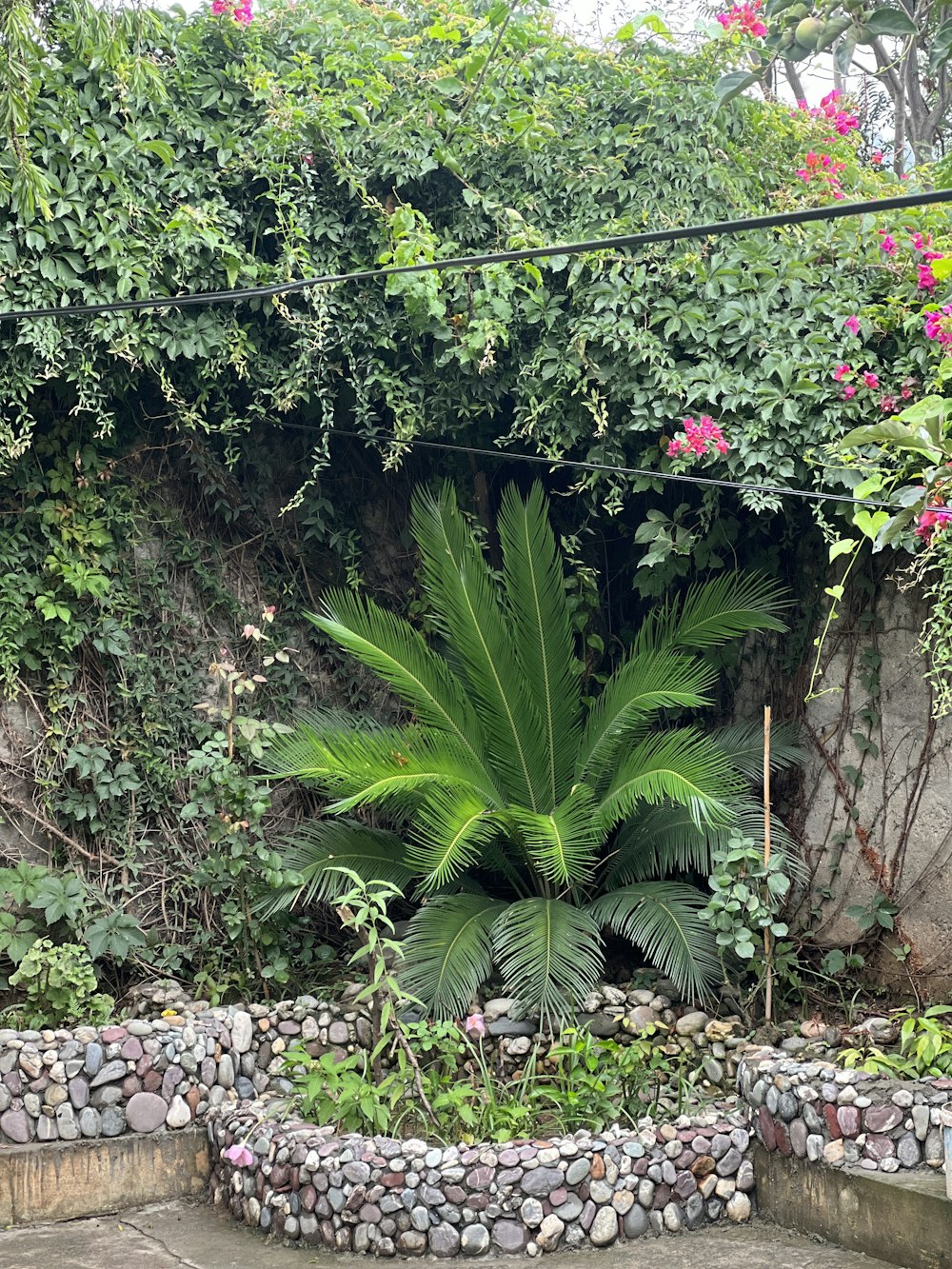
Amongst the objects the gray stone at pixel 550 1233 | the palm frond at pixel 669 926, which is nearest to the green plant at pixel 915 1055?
the palm frond at pixel 669 926

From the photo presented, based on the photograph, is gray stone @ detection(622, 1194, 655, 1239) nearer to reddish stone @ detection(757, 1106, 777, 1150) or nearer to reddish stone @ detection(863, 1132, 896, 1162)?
reddish stone @ detection(757, 1106, 777, 1150)

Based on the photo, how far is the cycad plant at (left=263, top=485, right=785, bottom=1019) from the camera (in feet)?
13.9

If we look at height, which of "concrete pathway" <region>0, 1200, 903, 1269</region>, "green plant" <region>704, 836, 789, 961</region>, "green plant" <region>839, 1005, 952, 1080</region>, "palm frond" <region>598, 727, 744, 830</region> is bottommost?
"concrete pathway" <region>0, 1200, 903, 1269</region>

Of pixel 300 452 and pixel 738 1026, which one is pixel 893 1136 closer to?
pixel 738 1026

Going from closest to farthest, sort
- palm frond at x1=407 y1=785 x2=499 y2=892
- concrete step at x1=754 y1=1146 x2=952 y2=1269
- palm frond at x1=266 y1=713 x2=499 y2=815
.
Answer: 1. concrete step at x1=754 y1=1146 x2=952 y2=1269
2. palm frond at x1=407 y1=785 x2=499 y2=892
3. palm frond at x1=266 y1=713 x2=499 y2=815

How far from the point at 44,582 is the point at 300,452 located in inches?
54.7

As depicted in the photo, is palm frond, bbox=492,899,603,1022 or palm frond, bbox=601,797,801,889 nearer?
palm frond, bbox=492,899,603,1022

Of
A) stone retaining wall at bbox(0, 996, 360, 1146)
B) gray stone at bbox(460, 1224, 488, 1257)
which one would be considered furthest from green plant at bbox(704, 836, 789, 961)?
stone retaining wall at bbox(0, 996, 360, 1146)

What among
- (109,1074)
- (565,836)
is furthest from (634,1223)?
(109,1074)

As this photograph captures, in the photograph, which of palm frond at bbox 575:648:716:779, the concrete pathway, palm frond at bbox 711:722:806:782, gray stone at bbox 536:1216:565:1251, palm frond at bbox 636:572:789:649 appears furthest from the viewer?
palm frond at bbox 711:722:806:782

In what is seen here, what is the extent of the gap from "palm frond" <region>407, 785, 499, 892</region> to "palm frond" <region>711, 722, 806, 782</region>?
1.12 meters

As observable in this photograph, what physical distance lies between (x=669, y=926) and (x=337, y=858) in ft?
4.52

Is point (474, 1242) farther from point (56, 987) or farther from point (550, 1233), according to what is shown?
point (56, 987)

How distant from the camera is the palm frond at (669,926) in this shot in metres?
4.20
